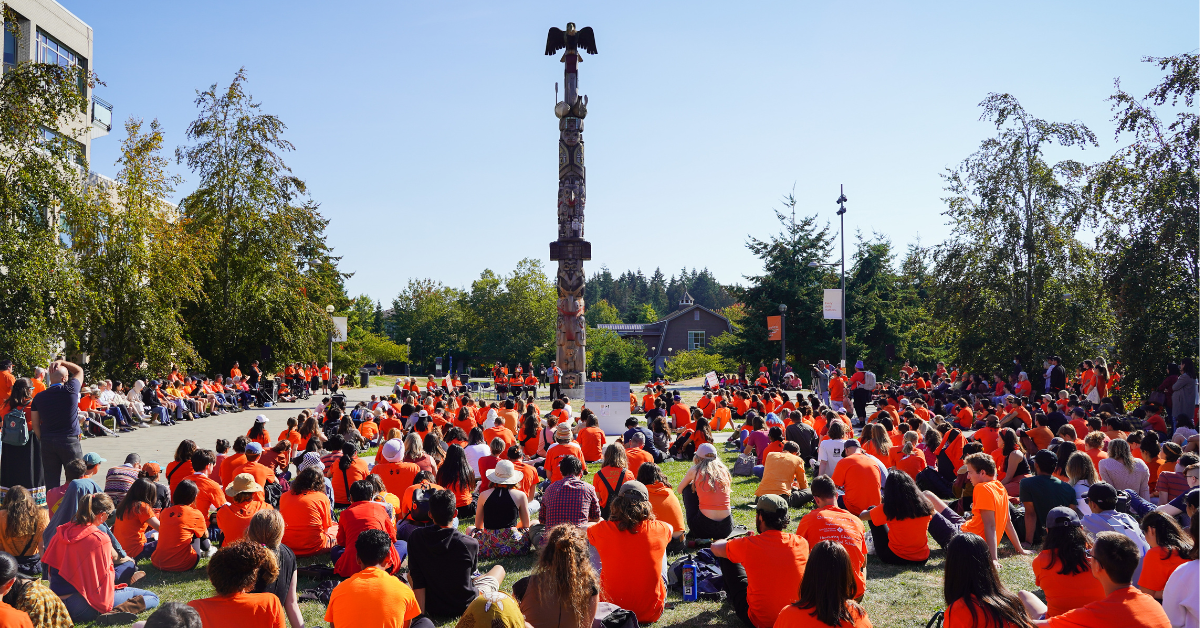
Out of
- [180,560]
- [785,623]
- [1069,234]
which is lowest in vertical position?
[180,560]

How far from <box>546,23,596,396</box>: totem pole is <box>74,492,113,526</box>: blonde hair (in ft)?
68.4

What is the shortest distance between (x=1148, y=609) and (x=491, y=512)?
535cm


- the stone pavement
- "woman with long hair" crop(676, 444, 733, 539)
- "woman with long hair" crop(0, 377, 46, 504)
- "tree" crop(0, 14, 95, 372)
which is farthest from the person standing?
"tree" crop(0, 14, 95, 372)

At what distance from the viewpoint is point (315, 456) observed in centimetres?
997

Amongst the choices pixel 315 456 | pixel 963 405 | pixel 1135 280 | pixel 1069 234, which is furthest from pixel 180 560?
pixel 1069 234

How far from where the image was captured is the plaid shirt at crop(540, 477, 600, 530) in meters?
7.21

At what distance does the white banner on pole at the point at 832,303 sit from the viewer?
32.6 metres

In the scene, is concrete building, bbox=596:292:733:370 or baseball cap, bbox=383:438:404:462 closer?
baseball cap, bbox=383:438:404:462

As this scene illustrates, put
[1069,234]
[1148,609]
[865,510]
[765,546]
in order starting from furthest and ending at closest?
[1069,234] → [865,510] → [765,546] → [1148,609]

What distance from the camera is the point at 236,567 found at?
169 inches

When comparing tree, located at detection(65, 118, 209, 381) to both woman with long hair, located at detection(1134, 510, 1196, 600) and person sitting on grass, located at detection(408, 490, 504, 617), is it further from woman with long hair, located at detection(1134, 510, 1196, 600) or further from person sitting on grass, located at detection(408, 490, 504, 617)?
woman with long hair, located at detection(1134, 510, 1196, 600)

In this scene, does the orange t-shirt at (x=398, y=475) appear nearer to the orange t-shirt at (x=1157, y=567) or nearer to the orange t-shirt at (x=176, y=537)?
the orange t-shirt at (x=176, y=537)

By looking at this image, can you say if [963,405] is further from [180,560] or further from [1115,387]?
[180,560]

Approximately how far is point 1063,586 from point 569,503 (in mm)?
3866
